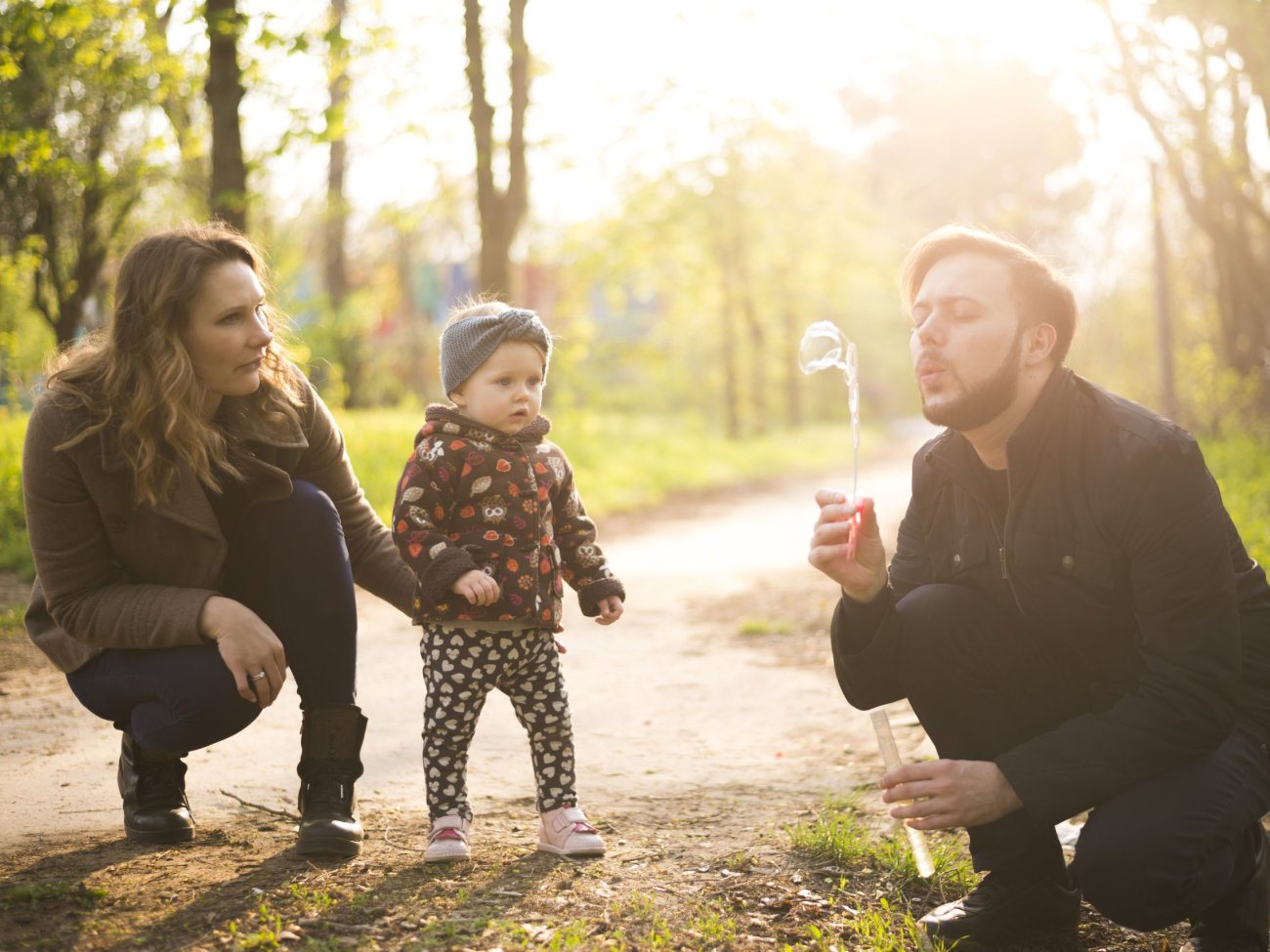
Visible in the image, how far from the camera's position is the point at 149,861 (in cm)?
259

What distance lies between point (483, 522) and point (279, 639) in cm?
57

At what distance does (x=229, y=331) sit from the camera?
2762 mm

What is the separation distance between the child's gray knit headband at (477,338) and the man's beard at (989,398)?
1.02 m

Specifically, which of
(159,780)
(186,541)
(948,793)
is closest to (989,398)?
(948,793)

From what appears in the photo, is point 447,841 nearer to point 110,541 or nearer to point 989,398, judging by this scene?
point 110,541

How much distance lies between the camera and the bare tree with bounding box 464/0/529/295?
10836 mm

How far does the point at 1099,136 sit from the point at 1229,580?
12.0 m

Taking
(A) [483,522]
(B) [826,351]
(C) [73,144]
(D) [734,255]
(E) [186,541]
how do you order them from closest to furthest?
1. (B) [826,351]
2. (E) [186,541]
3. (A) [483,522]
4. (C) [73,144]
5. (D) [734,255]

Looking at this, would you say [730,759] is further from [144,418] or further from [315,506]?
[144,418]

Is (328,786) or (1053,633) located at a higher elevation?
(1053,633)

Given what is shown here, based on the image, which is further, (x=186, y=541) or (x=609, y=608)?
(x=609, y=608)

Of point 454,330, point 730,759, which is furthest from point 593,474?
point 454,330

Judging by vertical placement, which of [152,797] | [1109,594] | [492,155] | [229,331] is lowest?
[152,797]

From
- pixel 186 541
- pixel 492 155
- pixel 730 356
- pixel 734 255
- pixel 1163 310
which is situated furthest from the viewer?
pixel 730 356
